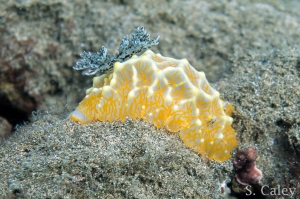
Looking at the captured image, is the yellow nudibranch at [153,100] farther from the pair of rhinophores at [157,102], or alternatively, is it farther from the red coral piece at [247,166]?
the red coral piece at [247,166]

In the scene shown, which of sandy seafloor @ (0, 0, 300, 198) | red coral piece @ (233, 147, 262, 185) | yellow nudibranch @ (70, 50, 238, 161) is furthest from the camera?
red coral piece @ (233, 147, 262, 185)

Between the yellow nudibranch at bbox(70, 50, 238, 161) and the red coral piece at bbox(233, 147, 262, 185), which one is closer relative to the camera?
the yellow nudibranch at bbox(70, 50, 238, 161)

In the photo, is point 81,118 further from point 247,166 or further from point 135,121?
point 247,166

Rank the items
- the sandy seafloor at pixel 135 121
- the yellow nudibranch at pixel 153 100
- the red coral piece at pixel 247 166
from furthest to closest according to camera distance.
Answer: the red coral piece at pixel 247 166, the yellow nudibranch at pixel 153 100, the sandy seafloor at pixel 135 121

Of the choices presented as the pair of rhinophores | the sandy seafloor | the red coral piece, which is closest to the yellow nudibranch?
the pair of rhinophores

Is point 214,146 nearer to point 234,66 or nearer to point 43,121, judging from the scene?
point 234,66

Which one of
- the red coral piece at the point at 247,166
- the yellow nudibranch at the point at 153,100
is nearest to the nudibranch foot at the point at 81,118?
the yellow nudibranch at the point at 153,100

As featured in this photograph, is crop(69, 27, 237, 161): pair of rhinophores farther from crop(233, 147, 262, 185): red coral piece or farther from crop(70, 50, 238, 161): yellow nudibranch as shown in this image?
crop(233, 147, 262, 185): red coral piece

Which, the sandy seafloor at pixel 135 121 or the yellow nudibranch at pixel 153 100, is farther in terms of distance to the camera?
the yellow nudibranch at pixel 153 100

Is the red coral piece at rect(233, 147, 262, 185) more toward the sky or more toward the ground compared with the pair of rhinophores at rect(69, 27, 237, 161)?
more toward the ground

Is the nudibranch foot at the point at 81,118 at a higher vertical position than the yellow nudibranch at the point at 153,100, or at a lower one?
lower

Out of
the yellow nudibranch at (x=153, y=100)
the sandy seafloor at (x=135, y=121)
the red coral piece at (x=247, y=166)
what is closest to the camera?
the sandy seafloor at (x=135, y=121)
